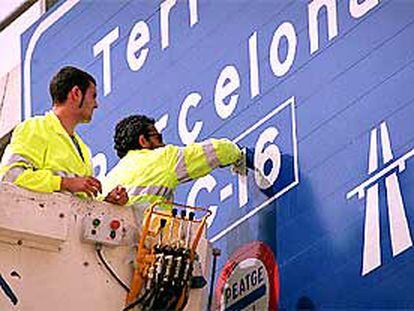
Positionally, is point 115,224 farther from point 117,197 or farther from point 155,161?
point 155,161

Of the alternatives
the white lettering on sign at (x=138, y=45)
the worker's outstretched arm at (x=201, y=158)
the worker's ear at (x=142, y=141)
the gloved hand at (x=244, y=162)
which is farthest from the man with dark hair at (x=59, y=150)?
Answer: the white lettering on sign at (x=138, y=45)

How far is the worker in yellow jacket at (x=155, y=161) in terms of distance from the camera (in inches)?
231

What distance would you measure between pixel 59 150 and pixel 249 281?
146 centimetres

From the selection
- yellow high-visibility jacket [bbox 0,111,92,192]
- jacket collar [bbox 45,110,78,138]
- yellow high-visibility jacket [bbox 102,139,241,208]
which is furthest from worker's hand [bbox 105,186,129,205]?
yellow high-visibility jacket [bbox 102,139,241,208]

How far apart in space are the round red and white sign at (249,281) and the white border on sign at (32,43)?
2431 millimetres

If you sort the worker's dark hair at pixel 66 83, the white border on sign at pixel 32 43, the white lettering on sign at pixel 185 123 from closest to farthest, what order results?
1. the worker's dark hair at pixel 66 83
2. the white lettering on sign at pixel 185 123
3. the white border on sign at pixel 32 43

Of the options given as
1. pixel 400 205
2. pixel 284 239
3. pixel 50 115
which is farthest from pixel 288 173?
pixel 50 115

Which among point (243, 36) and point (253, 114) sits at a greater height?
point (243, 36)

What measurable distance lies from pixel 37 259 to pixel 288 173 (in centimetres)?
168

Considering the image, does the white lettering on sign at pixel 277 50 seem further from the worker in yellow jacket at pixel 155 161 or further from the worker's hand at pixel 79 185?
the worker's hand at pixel 79 185

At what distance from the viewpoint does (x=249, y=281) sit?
6.22 metres

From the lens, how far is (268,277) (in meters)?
6.11

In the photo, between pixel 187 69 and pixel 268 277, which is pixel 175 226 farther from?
pixel 187 69

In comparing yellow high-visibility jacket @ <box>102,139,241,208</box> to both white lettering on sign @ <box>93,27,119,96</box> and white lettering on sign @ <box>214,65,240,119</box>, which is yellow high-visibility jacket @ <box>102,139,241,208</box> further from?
white lettering on sign @ <box>93,27,119,96</box>
